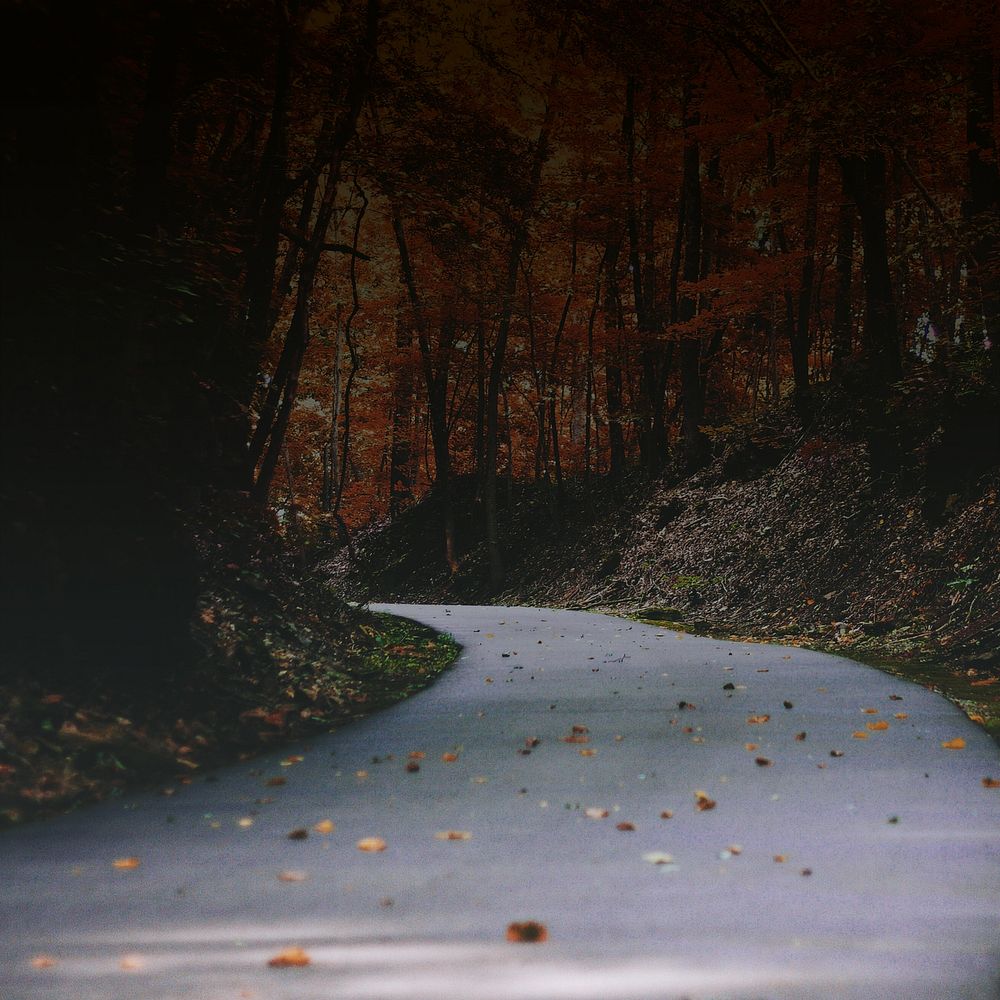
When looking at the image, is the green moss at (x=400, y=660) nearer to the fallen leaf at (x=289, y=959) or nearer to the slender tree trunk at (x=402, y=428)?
the fallen leaf at (x=289, y=959)

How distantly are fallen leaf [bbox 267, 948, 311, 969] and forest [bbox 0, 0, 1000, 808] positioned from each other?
145 inches

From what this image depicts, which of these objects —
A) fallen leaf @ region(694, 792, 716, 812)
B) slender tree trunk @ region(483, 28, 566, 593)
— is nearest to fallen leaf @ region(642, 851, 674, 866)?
fallen leaf @ region(694, 792, 716, 812)

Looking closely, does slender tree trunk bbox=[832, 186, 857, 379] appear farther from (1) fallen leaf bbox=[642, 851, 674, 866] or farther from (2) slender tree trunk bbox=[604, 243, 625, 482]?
(1) fallen leaf bbox=[642, 851, 674, 866]

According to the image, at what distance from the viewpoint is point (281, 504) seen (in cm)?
1182

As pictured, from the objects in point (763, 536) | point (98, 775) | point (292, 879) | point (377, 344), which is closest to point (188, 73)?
point (98, 775)

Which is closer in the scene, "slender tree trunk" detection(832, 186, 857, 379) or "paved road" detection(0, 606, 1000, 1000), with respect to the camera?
"paved road" detection(0, 606, 1000, 1000)

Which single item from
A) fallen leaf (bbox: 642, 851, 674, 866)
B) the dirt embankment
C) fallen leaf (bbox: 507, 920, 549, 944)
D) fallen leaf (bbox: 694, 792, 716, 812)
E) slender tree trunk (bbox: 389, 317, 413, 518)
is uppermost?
slender tree trunk (bbox: 389, 317, 413, 518)

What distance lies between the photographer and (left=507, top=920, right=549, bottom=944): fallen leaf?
11.2ft

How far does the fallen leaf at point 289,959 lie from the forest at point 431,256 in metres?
3.67

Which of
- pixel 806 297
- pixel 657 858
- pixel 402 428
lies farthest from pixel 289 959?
pixel 402 428

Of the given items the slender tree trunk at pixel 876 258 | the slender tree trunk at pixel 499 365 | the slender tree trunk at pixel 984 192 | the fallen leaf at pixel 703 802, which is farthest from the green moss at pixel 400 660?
the slender tree trunk at pixel 499 365

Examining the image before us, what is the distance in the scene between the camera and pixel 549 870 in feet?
13.7

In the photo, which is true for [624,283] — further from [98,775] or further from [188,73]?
[98,775]

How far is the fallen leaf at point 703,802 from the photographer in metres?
5.07
